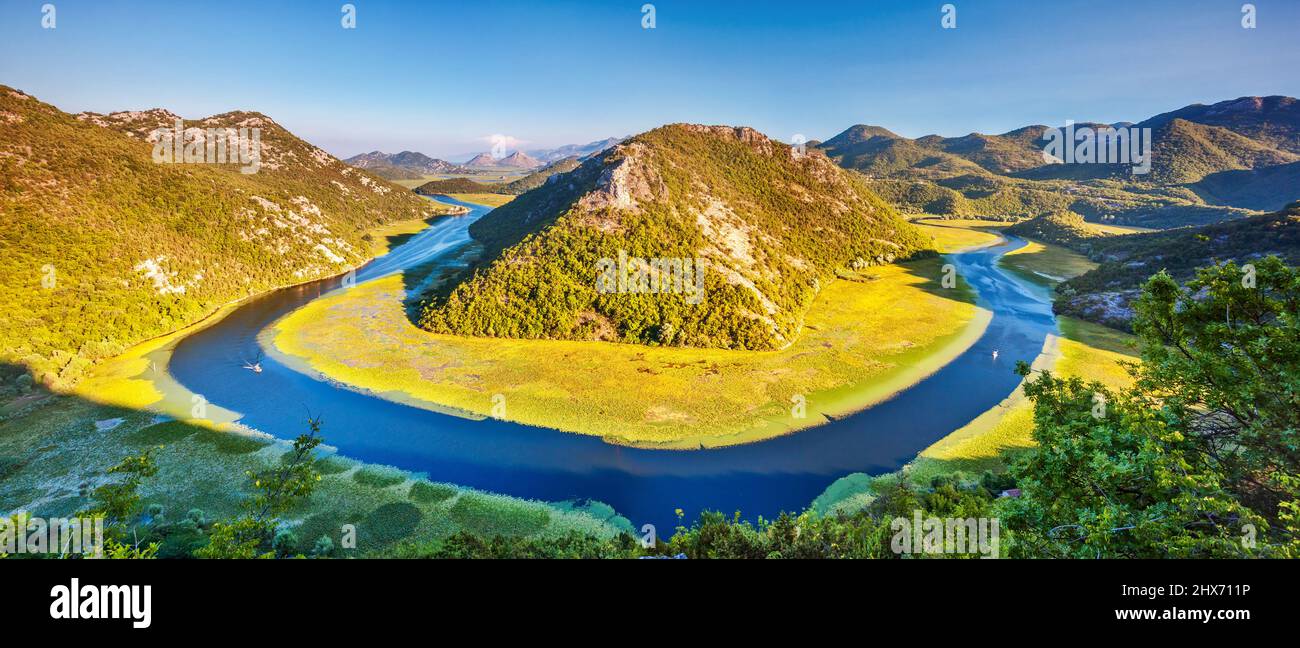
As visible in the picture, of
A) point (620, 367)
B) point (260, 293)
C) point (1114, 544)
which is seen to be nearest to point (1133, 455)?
point (1114, 544)

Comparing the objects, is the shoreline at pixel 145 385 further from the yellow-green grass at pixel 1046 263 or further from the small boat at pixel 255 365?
the yellow-green grass at pixel 1046 263

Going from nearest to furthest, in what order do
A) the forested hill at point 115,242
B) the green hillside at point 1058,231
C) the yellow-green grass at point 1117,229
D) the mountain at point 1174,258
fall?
1. the forested hill at point 115,242
2. the mountain at point 1174,258
3. the green hillside at point 1058,231
4. the yellow-green grass at point 1117,229

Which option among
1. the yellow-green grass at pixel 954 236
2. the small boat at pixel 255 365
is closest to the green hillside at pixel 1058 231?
the yellow-green grass at pixel 954 236

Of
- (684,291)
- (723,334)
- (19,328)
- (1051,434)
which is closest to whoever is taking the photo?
(1051,434)

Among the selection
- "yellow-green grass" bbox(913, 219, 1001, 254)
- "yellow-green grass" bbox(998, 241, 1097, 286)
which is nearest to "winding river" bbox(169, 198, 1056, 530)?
"yellow-green grass" bbox(998, 241, 1097, 286)

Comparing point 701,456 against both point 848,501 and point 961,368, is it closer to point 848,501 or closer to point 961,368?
point 848,501

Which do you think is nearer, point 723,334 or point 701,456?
point 701,456

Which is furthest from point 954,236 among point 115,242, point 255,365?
point 115,242
